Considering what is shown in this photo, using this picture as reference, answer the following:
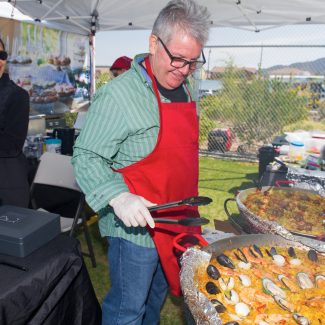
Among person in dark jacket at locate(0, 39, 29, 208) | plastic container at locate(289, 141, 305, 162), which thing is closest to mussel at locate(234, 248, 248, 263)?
person in dark jacket at locate(0, 39, 29, 208)

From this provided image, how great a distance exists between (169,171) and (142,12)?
15.8ft

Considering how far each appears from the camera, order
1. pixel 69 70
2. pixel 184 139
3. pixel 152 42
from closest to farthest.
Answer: pixel 152 42
pixel 184 139
pixel 69 70

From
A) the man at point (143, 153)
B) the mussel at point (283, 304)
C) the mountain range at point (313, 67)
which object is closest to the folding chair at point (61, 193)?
the man at point (143, 153)

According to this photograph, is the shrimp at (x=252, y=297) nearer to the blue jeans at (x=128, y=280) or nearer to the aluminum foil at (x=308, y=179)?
the blue jeans at (x=128, y=280)

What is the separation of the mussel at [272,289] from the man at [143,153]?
0.42 m

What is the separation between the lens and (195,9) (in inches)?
51.1

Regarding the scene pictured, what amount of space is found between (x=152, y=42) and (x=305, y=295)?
1.18m

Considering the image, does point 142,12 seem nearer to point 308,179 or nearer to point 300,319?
point 308,179

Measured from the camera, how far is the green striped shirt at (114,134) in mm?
1289

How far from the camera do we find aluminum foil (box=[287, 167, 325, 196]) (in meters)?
2.37

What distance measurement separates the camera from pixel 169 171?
143 cm

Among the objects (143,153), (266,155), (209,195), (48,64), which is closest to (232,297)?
(143,153)

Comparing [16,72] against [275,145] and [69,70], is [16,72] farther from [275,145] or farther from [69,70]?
[275,145]

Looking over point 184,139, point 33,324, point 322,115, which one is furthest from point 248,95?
point 33,324
